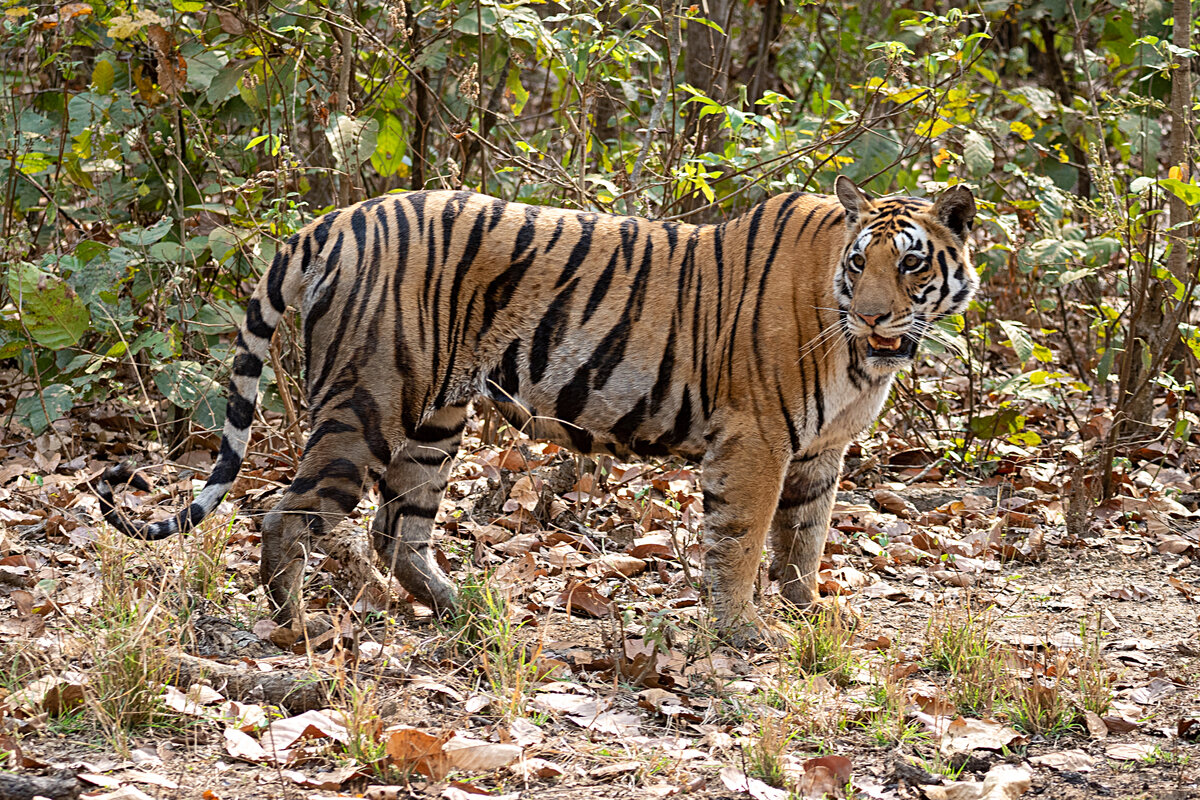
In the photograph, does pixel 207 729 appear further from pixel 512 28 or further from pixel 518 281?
pixel 512 28

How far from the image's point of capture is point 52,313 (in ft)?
18.9

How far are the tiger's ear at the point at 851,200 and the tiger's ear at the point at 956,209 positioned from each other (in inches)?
10.1

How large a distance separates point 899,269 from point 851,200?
1.05 feet

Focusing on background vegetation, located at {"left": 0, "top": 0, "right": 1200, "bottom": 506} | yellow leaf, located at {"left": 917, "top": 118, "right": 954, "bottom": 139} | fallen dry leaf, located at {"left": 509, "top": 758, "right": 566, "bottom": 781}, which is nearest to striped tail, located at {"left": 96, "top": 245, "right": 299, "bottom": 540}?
background vegetation, located at {"left": 0, "top": 0, "right": 1200, "bottom": 506}

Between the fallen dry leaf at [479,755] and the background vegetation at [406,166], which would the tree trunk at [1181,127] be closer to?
the background vegetation at [406,166]

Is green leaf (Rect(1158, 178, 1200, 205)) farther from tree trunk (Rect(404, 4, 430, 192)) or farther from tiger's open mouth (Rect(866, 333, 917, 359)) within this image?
tree trunk (Rect(404, 4, 430, 192))

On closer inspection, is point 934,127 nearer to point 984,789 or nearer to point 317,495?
point 317,495

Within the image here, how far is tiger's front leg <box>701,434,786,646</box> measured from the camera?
14.4 feet

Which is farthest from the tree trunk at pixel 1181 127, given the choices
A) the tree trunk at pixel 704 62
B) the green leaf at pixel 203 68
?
the green leaf at pixel 203 68

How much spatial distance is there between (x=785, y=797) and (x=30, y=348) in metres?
4.55

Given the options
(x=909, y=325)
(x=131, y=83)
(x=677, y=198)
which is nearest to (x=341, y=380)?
(x=909, y=325)

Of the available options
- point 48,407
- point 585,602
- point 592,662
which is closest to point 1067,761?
point 592,662

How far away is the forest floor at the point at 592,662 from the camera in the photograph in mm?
3178

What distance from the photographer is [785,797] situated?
3080 mm
